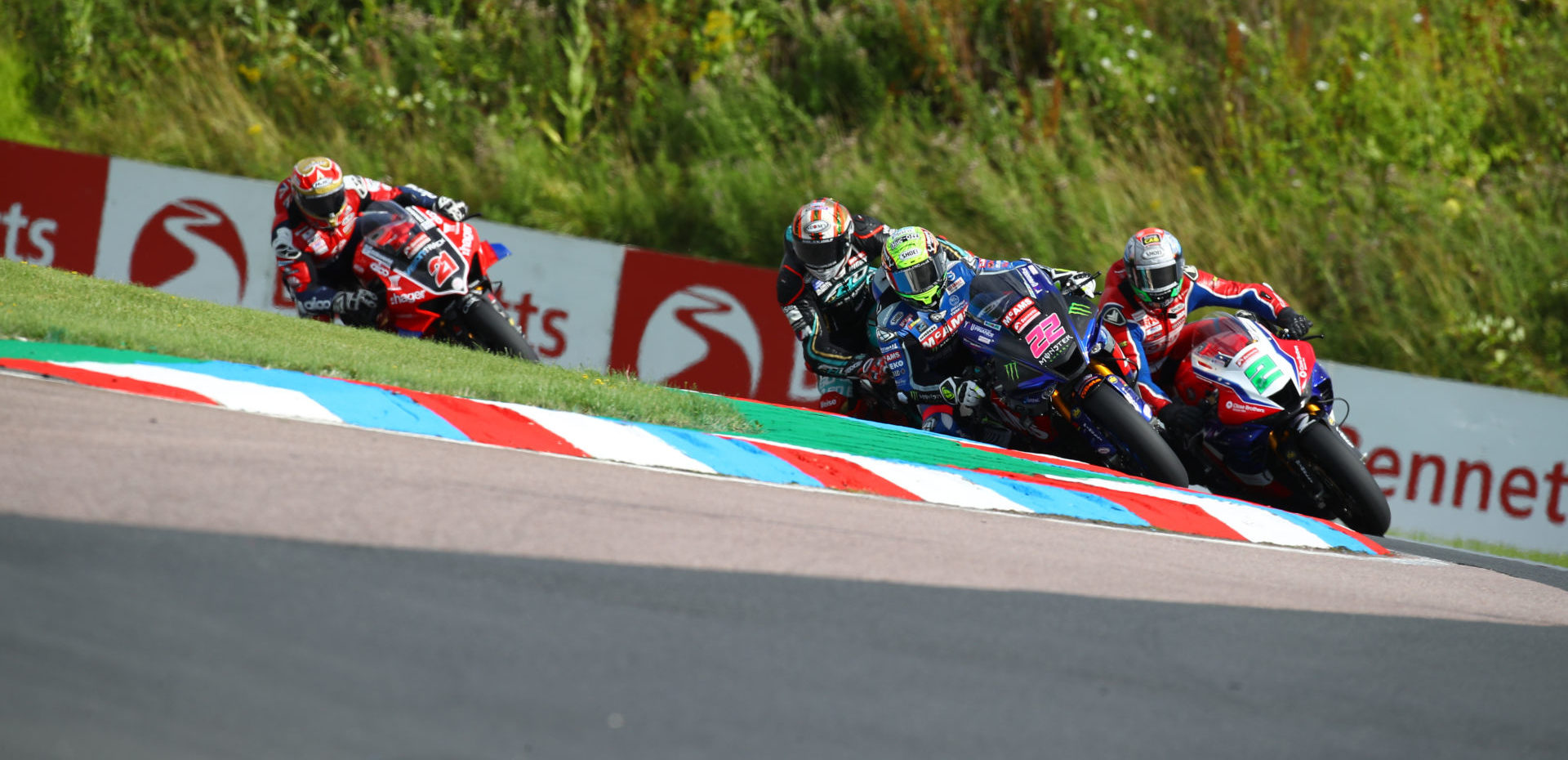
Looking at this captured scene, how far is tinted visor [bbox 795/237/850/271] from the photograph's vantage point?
8.80 m

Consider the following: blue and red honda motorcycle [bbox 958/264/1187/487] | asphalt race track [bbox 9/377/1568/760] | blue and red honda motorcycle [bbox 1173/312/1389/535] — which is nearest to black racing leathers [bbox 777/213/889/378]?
blue and red honda motorcycle [bbox 958/264/1187/487]

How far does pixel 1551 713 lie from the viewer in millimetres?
3340

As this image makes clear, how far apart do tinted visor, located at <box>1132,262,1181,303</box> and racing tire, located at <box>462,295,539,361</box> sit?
12.8 ft

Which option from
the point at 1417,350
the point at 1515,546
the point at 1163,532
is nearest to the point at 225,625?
the point at 1163,532

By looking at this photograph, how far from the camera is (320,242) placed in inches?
375

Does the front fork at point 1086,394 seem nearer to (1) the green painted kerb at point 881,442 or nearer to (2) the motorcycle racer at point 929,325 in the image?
(2) the motorcycle racer at point 929,325

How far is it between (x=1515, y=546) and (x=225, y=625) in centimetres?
930

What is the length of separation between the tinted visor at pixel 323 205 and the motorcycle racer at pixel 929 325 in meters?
3.78

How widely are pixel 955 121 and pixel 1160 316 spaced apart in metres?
8.86

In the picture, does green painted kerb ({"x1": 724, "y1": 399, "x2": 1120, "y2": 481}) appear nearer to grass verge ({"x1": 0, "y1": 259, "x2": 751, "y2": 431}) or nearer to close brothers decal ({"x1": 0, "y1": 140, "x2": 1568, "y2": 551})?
grass verge ({"x1": 0, "y1": 259, "x2": 751, "y2": 431})

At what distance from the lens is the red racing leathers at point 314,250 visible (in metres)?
9.52

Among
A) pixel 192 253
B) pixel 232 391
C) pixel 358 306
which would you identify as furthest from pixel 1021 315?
pixel 192 253

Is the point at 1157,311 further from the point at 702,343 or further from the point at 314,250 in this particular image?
the point at 314,250

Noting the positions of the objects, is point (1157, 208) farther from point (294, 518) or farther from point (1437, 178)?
point (294, 518)
